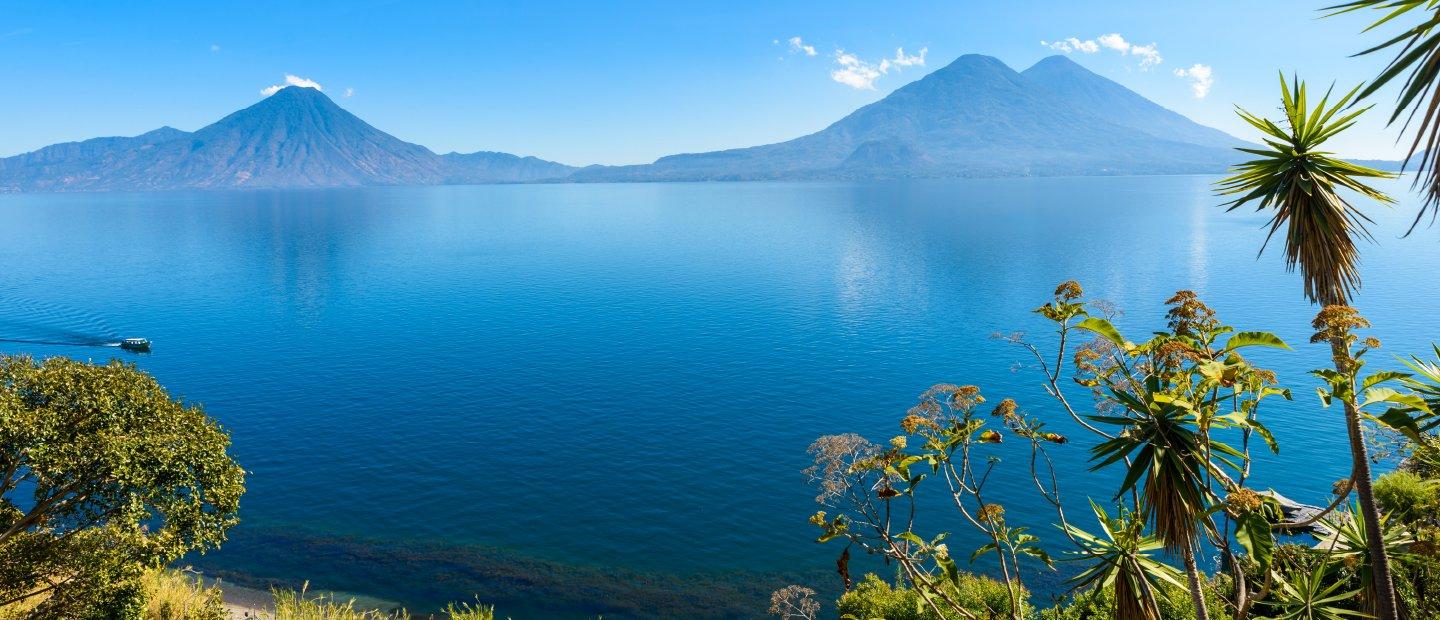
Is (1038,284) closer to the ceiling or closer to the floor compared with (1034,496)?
closer to the ceiling

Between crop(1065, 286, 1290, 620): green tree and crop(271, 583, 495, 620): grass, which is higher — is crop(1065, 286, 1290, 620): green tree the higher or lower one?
the higher one

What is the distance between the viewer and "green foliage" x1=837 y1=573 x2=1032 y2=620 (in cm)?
2918

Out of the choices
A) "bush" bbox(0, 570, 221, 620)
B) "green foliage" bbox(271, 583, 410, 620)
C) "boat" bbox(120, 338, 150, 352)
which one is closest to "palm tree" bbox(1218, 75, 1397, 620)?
"green foliage" bbox(271, 583, 410, 620)

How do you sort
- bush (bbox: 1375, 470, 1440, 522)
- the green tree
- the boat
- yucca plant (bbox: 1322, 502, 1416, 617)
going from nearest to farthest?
the green tree < yucca plant (bbox: 1322, 502, 1416, 617) < bush (bbox: 1375, 470, 1440, 522) < the boat

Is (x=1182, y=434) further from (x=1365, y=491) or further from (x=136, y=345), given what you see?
(x=136, y=345)

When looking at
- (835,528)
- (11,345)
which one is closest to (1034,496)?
(835,528)

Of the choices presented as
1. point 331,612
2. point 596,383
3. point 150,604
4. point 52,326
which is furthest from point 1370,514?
point 52,326

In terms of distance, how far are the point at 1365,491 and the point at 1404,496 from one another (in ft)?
48.6

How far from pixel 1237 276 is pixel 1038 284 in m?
32.3

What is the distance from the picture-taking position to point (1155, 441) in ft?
43.7

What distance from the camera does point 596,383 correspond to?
68.2m

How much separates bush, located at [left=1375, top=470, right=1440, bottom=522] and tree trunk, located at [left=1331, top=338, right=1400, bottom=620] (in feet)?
38.1

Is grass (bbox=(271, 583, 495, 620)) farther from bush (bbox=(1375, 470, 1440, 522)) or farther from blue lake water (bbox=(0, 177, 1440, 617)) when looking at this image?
bush (bbox=(1375, 470, 1440, 522))

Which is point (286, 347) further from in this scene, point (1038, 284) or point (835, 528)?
point (1038, 284)
